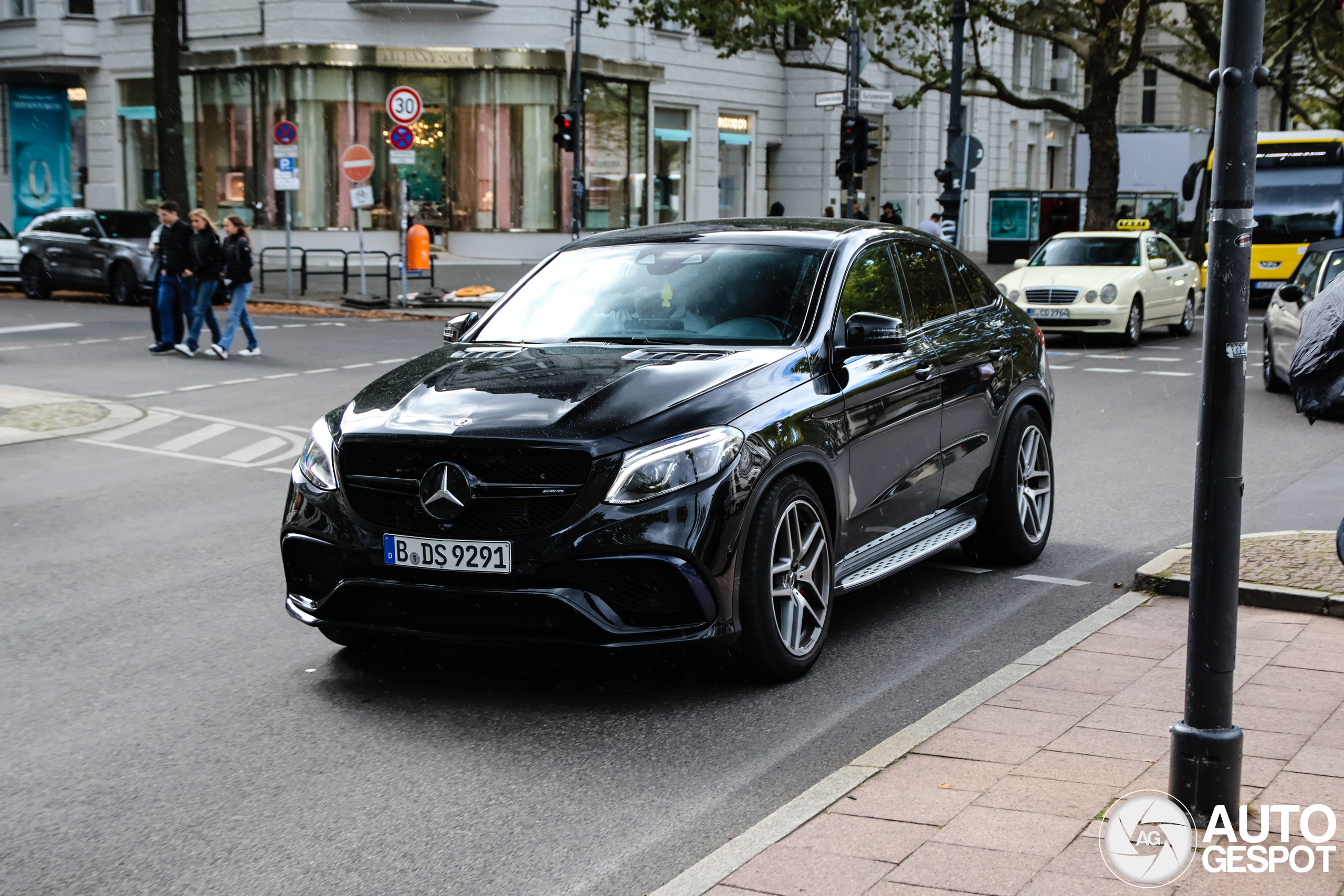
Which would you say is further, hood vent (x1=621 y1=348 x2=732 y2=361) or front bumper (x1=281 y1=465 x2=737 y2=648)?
hood vent (x1=621 y1=348 x2=732 y2=361)

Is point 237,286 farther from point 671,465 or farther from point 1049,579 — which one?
point 671,465

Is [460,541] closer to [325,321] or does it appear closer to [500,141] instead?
[325,321]

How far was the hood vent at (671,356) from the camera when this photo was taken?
574 cm

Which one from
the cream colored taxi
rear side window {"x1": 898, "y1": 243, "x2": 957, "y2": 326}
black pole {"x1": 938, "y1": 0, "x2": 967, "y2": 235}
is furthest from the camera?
black pole {"x1": 938, "y1": 0, "x2": 967, "y2": 235}

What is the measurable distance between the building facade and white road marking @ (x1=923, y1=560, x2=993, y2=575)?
91.7 ft

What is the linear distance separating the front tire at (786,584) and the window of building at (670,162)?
36090 millimetres

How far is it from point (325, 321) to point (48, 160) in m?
22.5

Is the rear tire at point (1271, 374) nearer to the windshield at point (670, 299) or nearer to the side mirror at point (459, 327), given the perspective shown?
the windshield at point (670, 299)

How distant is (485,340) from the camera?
21.3 ft

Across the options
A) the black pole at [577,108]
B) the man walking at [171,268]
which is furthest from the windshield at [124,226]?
the man walking at [171,268]

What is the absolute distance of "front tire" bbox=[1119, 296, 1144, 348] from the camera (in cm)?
2122

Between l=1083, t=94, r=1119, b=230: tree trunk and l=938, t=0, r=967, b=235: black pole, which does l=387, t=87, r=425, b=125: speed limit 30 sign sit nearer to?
l=938, t=0, r=967, b=235: black pole

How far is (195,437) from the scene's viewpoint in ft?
40.4

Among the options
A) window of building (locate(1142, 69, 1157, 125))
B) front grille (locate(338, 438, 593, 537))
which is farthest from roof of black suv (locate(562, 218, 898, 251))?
window of building (locate(1142, 69, 1157, 125))
